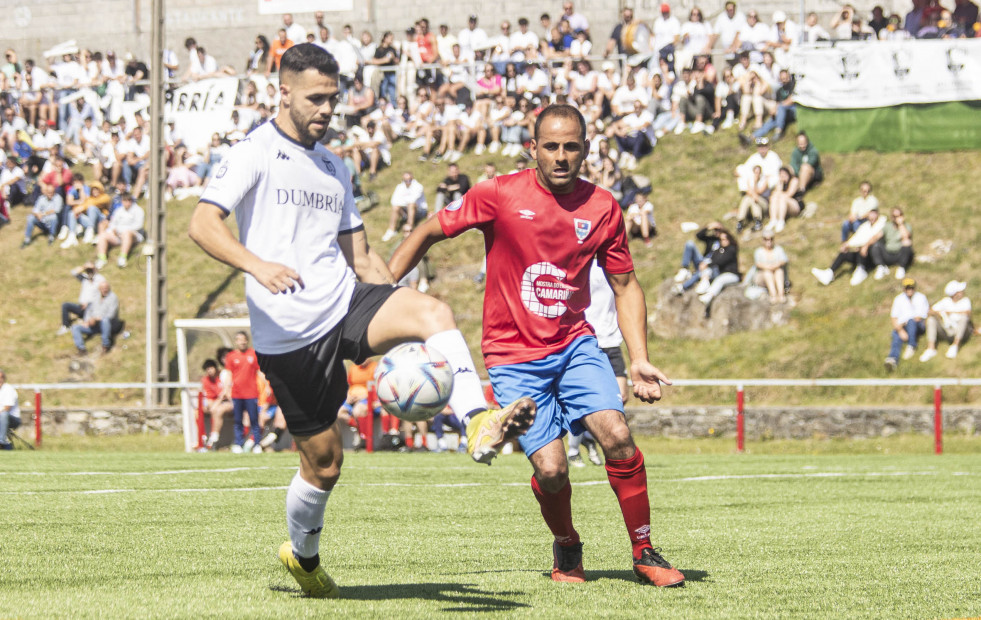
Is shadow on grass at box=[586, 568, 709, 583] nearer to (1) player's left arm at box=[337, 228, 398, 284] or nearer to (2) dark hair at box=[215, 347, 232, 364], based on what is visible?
(1) player's left arm at box=[337, 228, 398, 284]

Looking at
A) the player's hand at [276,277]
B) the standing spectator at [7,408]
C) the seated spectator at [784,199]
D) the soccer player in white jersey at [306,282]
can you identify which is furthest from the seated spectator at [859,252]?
the player's hand at [276,277]

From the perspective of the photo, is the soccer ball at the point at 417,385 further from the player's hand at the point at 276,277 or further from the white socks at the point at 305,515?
the white socks at the point at 305,515

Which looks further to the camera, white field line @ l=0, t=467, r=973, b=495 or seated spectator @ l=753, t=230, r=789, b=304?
seated spectator @ l=753, t=230, r=789, b=304

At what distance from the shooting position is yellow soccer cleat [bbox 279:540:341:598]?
5.68 m

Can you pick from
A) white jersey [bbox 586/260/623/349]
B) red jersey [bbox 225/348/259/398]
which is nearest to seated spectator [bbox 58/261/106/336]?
red jersey [bbox 225/348/259/398]

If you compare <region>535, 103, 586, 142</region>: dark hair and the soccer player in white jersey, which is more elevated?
<region>535, 103, 586, 142</region>: dark hair

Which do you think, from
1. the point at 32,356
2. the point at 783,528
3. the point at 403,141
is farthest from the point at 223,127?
the point at 783,528

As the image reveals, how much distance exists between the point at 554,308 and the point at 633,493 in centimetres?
98

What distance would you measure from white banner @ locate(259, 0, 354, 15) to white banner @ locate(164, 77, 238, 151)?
5.27 metres

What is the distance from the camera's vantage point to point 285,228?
17.6ft

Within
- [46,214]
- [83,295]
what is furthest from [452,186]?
[46,214]

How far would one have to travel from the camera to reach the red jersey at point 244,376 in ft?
62.0

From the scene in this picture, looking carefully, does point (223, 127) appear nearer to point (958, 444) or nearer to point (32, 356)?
point (32, 356)

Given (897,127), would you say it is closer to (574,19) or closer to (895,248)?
(895,248)
